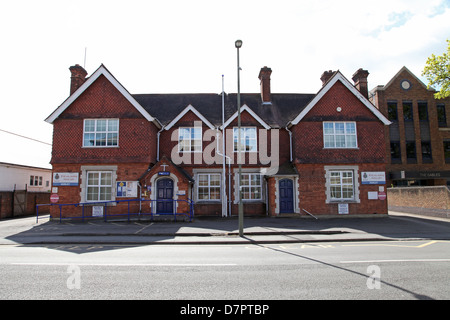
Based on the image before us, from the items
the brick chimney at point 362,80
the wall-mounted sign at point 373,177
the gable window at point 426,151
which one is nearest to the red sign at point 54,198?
the wall-mounted sign at point 373,177

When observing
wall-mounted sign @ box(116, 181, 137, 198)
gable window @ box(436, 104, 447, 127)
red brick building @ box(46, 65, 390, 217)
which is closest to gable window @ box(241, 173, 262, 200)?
red brick building @ box(46, 65, 390, 217)

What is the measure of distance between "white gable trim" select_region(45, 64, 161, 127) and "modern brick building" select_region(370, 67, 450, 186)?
89.9ft

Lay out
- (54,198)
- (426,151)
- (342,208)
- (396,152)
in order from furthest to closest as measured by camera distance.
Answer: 1. (426,151)
2. (396,152)
3. (342,208)
4. (54,198)

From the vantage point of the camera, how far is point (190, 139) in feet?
65.9

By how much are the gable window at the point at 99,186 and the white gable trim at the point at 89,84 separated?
438 centimetres

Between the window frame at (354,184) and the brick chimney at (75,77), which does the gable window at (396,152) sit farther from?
the brick chimney at (75,77)

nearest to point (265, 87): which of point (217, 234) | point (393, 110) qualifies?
point (217, 234)

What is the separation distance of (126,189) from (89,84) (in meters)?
7.43

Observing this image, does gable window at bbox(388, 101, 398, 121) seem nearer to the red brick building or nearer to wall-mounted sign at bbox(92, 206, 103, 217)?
the red brick building

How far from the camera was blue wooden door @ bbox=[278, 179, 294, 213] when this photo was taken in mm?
18812

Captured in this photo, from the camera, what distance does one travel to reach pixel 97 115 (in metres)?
18.7

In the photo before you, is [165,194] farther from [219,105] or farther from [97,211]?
[219,105]

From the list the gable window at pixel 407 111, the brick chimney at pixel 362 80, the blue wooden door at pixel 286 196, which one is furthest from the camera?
the gable window at pixel 407 111

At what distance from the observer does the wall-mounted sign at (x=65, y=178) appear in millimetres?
18000
